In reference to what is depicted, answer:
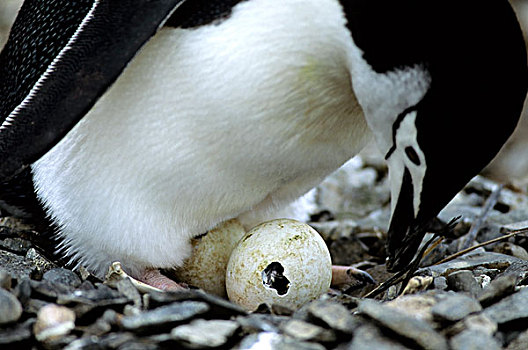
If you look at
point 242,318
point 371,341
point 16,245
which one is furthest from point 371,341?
point 16,245

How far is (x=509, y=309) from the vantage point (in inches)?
46.4

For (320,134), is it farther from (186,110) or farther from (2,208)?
(2,208)

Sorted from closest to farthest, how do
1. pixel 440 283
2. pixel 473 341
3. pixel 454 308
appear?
pixel 473 341, pixel 454 308, pixel 440 283

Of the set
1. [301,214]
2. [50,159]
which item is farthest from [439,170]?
[50,159]

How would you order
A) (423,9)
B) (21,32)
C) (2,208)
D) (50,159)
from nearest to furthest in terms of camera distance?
(423,9) < (50,159) < (21,32) < (2,208)

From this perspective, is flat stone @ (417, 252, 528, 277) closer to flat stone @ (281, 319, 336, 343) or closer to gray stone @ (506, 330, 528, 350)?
gray stone @ (506, 330, 528, 350)

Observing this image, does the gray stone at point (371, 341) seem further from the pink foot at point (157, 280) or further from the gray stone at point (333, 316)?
the pink foot at point (157, 280)

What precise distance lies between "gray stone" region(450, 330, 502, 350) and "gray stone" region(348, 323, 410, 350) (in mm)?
77

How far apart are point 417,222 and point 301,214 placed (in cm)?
58

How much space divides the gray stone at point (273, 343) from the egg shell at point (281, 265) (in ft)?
1.10

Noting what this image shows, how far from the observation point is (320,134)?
4.85ft

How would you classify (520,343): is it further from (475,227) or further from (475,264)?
(475,227)

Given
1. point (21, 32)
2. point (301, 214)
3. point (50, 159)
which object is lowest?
point (301, 214)

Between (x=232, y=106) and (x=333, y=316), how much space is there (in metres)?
0.49
